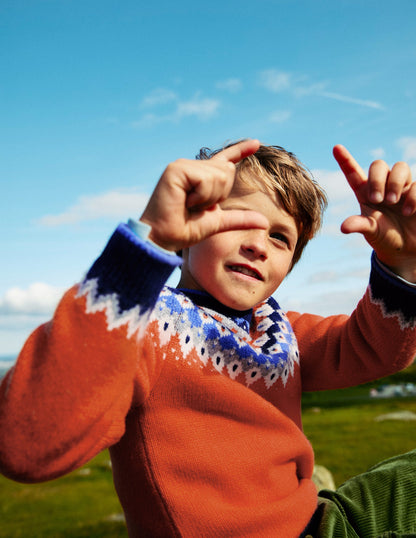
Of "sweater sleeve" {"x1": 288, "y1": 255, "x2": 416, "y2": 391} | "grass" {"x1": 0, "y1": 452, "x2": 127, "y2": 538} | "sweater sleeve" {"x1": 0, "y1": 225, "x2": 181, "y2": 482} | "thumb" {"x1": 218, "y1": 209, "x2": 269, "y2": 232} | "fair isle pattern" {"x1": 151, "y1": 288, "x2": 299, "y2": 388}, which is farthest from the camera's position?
"grass" {"x1": 0, "y1": 452, "x2": 127, "y2": 538}

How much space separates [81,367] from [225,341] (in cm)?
56

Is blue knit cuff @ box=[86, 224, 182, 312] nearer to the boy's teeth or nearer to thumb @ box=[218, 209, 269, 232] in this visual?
thumb @ box=[218, 209, 269, 232]

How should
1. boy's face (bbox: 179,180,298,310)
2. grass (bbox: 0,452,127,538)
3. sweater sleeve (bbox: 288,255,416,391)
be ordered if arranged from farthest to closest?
grass (bbox: 0,452,127,538)
sweater sleeve (bbox: 288,255,416,391)
boy's face (bbox: 179,180,298,310)

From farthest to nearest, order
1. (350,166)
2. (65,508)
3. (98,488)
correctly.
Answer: (98,488), (65,508), (350,166)

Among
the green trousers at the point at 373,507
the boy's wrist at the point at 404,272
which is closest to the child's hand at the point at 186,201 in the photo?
the boy's wrist at the point at 404,272

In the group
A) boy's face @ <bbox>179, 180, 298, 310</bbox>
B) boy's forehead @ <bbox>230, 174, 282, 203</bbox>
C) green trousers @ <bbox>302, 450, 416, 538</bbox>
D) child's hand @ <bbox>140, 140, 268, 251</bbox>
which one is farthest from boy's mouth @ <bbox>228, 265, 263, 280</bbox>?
green trousers @ <bbox>302, 450, 416, 538</bbox>

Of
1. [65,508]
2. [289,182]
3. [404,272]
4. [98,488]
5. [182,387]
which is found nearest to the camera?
[182,387]

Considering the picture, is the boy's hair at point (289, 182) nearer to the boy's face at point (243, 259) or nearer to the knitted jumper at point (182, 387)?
the boy's face at point (243, 259)

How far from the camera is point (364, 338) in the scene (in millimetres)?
1780

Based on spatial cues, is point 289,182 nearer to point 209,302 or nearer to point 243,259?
point 243,259

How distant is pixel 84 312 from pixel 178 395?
0.44m

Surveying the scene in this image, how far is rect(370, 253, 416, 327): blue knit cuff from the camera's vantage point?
5.21 feet

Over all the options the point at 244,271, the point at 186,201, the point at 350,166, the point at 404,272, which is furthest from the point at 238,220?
the point at 404,272

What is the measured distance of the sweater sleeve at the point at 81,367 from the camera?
103 centimetres
